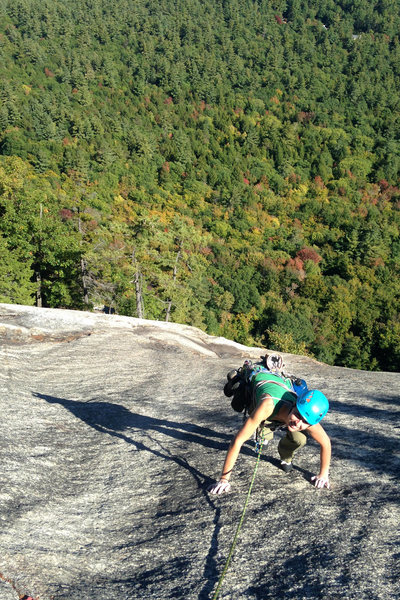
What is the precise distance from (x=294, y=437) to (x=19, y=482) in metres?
3.91

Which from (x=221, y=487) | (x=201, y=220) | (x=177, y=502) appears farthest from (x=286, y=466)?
(x=201, y=220)

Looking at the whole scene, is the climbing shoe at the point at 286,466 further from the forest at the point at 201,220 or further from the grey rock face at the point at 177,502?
the forest at the point at 201,220

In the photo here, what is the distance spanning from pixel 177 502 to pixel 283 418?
187 cm

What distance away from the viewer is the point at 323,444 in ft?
18.7

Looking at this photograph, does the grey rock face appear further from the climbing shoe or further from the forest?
the forest

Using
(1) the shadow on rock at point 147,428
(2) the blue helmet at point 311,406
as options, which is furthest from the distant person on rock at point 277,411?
(1) the shadow on rock at point 147,428

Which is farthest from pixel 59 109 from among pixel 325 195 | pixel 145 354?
pixel 145 354

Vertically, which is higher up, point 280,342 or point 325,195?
point 325,195

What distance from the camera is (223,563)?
474 cm

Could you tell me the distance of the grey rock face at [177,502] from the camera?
446 centimetres

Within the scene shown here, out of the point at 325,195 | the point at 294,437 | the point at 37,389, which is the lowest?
the point at 37,389

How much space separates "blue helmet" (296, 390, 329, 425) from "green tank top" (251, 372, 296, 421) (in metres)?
0.34

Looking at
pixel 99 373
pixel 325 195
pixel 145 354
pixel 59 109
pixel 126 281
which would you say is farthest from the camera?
pixel 59 109

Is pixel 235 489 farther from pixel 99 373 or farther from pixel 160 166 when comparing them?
pixel 160 166
